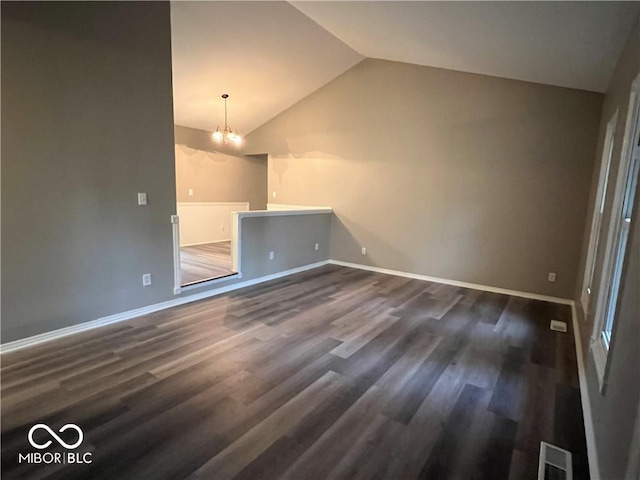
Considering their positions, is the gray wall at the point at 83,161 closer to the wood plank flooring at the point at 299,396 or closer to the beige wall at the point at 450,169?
the wood plank flooring at the point at 299,396

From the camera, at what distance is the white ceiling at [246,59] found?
3.83 m

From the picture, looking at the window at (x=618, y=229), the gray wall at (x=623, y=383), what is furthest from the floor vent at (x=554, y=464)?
the window at (x=618, y=229)

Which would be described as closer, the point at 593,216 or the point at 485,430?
the point at 485,430

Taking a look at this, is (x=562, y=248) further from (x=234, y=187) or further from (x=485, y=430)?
(x=234, y=187)

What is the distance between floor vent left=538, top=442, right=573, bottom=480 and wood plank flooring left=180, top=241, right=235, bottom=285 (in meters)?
3.70

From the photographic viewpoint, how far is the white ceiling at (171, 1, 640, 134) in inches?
96.7

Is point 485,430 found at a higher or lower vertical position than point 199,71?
lower

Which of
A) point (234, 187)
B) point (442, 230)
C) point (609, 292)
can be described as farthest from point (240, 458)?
point (234, 187)

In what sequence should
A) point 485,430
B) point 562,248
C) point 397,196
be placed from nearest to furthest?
point 485,430 → point 562,248 → point 397,196

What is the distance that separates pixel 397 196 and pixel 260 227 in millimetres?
2283

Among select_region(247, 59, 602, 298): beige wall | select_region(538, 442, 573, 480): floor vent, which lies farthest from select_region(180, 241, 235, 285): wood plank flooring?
select_region(538, 442, 573, 480): floor vent

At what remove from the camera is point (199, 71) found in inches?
189

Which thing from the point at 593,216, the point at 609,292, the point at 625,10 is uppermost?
the point at 625,10

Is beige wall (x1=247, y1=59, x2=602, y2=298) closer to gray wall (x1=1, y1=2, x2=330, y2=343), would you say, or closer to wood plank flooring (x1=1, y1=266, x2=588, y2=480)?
wood plank flooring (x1=1, y1=266, x2=588, y2=480)
